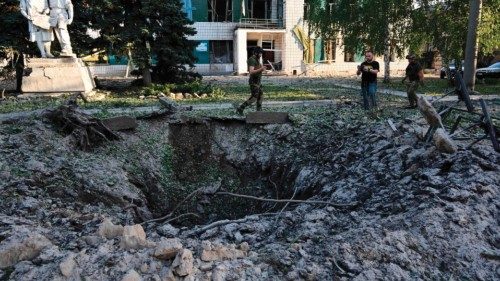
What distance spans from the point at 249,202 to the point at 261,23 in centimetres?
2545

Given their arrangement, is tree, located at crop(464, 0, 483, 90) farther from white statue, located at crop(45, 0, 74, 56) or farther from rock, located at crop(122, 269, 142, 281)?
rock, located at crop(122, 269, 142, 281)

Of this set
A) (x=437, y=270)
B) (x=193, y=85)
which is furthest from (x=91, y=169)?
(x=193, y=85)

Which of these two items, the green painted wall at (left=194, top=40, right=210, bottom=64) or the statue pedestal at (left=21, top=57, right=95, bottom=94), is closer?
the statue pedestal at (left=21, top=57, right=95, bottom=94)

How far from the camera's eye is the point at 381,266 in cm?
338

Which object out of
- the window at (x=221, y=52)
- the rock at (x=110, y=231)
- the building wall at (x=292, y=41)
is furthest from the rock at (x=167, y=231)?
the window at (x=221, y=52)

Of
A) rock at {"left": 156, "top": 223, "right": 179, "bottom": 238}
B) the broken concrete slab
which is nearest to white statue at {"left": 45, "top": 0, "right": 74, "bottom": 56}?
the broken concrete slab

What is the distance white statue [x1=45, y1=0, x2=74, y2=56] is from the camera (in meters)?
12.7

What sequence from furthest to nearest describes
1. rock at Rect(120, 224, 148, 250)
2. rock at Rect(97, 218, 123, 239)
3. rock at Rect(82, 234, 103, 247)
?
rock at Rect(97, 218, 123, 239) < rock at Rect(82, 234, 103, 247) < rock at Rect(120, 224, 148, 250)

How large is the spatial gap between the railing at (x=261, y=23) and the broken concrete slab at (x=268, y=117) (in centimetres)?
2235

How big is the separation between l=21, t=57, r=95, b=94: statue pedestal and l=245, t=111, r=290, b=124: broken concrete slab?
22.1 ft

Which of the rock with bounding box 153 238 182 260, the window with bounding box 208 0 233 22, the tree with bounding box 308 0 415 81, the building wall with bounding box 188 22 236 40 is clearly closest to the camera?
the rock with bounding box 153 238 182 260

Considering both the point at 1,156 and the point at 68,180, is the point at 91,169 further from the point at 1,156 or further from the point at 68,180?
the point at 1,156

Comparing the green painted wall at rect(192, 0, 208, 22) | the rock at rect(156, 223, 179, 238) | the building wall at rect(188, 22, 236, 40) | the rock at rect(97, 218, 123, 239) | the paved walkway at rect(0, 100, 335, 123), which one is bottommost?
the rock at rect(156, 223, 179, 238)

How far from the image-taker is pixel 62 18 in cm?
1274
